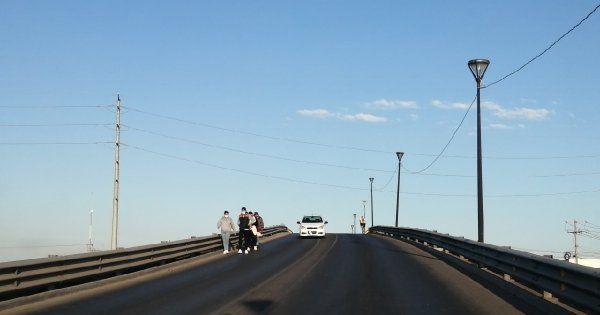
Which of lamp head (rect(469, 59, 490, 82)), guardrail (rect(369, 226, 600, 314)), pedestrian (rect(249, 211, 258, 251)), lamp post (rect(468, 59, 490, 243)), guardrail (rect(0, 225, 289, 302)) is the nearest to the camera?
guardrail (rect(369, 226, 600, 314))

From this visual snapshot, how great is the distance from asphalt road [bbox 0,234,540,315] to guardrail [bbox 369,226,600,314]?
82 centimetres

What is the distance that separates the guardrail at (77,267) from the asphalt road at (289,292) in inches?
14.9

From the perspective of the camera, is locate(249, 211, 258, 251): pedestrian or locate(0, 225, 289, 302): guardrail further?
locate(249, 211, 258, 251): pedestrian

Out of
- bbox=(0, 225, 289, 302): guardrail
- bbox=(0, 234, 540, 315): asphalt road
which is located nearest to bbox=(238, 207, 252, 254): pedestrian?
bbox=(0, 225, 289, 302): guardrail

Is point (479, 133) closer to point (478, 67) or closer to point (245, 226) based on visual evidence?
point (478, 67)

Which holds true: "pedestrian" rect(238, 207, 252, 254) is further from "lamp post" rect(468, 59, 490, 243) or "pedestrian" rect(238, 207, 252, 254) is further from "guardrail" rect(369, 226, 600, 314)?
"lamp post" rect(468, 59, 490, 243)

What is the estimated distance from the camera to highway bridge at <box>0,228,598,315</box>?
11320 millimetres

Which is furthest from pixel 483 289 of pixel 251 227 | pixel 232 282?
pixel 251 227

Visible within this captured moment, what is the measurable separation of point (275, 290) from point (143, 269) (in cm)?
659

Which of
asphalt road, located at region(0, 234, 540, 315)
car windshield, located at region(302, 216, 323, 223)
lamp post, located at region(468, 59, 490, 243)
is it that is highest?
lamp post, located at region(468, 59, 490, 243)

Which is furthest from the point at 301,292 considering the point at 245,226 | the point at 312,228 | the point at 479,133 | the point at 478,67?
the point at 312,228

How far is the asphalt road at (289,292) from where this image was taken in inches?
447

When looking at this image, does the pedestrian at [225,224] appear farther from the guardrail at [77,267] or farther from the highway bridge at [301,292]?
the highway bridge at [301,292]

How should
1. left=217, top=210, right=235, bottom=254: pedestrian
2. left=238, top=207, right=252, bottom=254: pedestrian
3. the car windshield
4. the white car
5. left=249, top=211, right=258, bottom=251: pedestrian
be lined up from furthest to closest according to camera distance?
the car windshield, the white car, left=249, top=211, right=258, bottom=251: pedestrian, left=238, top=207, right=252, bottom=254: pedestrian, left=217, top=210, right=235, bottom=254: pedestrian
